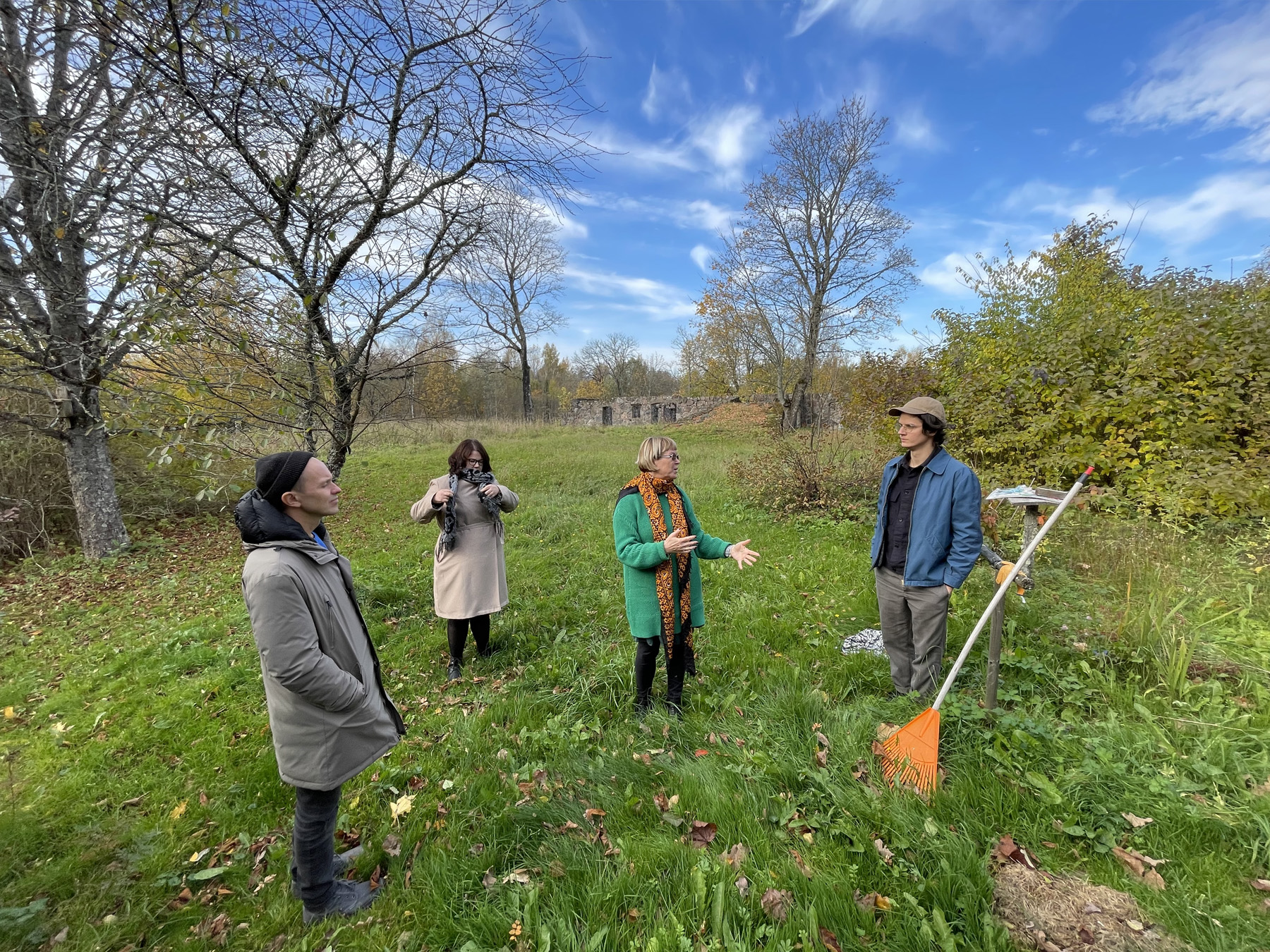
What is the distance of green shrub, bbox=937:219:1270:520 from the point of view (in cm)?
521

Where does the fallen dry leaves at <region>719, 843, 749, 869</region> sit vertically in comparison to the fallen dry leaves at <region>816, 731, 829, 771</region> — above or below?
below

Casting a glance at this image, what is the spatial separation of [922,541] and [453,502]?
11.3ft

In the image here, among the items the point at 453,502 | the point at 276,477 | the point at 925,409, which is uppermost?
the point at 925,409

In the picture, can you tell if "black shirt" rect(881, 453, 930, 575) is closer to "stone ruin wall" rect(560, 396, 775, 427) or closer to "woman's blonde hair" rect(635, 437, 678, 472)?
"woman's blonde hair" rect(635, 437, 678, 472)

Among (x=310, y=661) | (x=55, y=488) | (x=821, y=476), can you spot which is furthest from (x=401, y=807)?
(x=55, y=488)

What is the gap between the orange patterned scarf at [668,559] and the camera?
10.2 feet

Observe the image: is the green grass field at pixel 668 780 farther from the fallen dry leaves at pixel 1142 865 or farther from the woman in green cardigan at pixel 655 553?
the woman in green cardigan at pixel 655 553

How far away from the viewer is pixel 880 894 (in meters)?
1.90

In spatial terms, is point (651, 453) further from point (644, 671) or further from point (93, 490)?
point (93, 490)

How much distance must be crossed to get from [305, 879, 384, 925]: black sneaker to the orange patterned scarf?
189 centimetres

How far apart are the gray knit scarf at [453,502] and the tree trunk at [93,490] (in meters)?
6.92

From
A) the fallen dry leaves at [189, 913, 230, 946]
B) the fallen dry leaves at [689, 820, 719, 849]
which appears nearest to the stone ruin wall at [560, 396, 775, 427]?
the fallen dry leaves at [689, 820, 719, 849]

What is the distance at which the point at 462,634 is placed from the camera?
13.9ft

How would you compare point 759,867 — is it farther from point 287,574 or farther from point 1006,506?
point 1006,506
